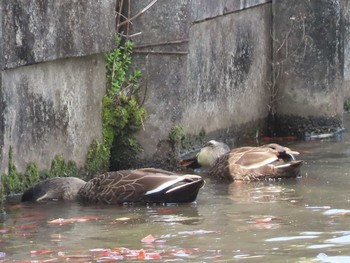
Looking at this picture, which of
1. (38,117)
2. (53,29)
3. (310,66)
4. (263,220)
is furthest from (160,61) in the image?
(310,66)

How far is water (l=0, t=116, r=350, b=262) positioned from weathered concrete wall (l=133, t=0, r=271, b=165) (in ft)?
3.29

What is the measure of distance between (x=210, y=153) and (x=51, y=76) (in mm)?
2412

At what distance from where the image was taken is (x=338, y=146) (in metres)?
13.8

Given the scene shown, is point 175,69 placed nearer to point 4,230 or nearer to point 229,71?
point 229,71

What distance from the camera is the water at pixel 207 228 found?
7.57m

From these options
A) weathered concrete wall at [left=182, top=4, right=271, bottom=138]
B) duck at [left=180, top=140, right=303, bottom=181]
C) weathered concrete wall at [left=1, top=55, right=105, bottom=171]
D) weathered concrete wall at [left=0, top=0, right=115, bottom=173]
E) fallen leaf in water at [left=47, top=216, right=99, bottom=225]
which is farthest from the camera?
weathered concrete wall at [left=182, top=4, right=271, bottom=138]

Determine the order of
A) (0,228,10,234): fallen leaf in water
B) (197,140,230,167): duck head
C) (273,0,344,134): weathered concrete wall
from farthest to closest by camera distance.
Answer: (273,0,344,134): weathered concrete wall
(197,140,230,167): duck head
(0,228,10,234): fallen leaf in water

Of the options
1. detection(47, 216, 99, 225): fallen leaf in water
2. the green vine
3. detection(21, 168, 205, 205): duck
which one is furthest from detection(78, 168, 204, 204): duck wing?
the green vine

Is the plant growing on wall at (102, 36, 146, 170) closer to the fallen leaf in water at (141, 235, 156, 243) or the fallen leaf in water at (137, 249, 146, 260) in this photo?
the fallen leaf in water at (141, 235, 156, 243)

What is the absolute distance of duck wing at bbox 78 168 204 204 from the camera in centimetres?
979

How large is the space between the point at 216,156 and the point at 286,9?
3429 mm

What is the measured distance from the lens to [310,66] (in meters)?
14.9

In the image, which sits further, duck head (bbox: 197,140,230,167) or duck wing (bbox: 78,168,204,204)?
duck head (bbox: 197,140,230,167)

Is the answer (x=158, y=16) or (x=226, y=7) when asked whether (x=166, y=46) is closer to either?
(x=158, y=16)
